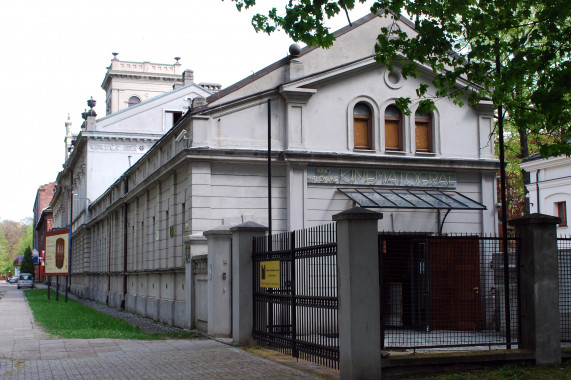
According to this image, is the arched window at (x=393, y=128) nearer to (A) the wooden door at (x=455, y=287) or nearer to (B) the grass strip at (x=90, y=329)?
(B) the grass strip at (x=90, y=329)

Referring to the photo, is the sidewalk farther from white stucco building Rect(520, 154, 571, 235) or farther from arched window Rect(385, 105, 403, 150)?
white stucco building Rect(520, 154, 571, 235)

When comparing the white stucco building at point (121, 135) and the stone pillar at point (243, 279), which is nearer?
the stone pillar at point (243, 279)

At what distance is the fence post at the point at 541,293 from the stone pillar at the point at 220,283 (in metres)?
7.09

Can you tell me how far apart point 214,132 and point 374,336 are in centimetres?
1185

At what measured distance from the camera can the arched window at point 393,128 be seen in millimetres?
22938

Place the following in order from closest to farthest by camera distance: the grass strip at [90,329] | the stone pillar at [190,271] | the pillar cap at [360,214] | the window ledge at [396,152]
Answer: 1. the pillar cap at [360,214]
2. the grass strip at [90,329]
3. the stone pillar at [190,271]
4. the window ledge at [396,152]

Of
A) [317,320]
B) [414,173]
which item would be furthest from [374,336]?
[414,173]

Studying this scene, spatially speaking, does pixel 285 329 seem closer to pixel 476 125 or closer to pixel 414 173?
pixel 414 173

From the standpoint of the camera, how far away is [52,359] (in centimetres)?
1295

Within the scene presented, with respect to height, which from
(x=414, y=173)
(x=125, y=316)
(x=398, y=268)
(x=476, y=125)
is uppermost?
(x=476, y=125)

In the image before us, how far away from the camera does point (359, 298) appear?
9.96m

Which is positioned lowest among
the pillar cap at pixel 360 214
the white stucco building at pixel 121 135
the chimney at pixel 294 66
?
the pillar cap at pixel 360 214

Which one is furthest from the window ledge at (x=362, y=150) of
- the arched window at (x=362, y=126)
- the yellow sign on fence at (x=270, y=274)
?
the yellow sign on fence at (x=270, y=274)

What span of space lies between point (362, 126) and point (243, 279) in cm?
950
